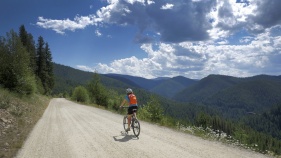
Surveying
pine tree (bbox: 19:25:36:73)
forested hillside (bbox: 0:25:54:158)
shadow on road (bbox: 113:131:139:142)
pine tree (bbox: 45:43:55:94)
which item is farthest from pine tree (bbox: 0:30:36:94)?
pine tree (bbox: 45:43:55:94)

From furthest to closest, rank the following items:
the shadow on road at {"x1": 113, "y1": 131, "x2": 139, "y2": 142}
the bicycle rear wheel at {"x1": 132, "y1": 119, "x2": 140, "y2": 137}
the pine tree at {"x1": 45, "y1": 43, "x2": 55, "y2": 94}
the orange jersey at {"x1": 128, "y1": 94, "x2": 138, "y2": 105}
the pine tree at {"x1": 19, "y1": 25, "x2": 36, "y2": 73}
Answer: the pine tree at {"x1": 45, "y1": 43, "x2": 55, "y2": 94} → the pine tree at {"x1": 19, "y1": 25, "x2": 36, "y2": 73} → the orange jersey at {"x1": 128, "y1": 94, "x2": 138, "y2": 105} → the bicycle rear wheel at {"x1": 132, "y1": 119, "x2": 140, "y2": 137} → the shadow on road at {"x1": 113, "y1": 131, "x2": 139, "y2": 142}

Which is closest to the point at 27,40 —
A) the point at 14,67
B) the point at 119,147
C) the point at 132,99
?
the point at 14,67

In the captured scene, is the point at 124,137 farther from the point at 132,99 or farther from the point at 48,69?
the point at 48,69

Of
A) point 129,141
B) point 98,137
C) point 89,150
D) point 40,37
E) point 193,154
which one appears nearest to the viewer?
point 193,154

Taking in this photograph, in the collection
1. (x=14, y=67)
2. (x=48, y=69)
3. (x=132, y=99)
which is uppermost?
(x=48, y=69)

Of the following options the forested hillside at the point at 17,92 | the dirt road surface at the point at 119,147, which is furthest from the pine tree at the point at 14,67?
the dirt road surface at the point at 119,147

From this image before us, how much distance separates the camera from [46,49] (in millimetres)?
78062

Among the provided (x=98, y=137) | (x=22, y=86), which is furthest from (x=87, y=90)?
(x=98, y=137)

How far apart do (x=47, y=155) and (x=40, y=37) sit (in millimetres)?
72616

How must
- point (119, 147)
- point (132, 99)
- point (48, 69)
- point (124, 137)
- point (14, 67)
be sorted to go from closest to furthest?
point (119, 147) < point (124, 137) < point (132, 99) < point (14, 67) < point (48, 69)

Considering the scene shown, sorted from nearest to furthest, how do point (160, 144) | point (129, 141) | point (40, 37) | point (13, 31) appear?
point (160, 144) < point (129, 141) < point (13, 31) < point (40, 37)

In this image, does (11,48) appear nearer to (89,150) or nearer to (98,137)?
(98,137)

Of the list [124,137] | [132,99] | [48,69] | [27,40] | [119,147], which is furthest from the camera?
[48,69]

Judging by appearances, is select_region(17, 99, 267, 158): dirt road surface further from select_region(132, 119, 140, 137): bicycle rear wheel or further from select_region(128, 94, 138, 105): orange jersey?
select_region(128, 94, 138, 105): orange jersey
